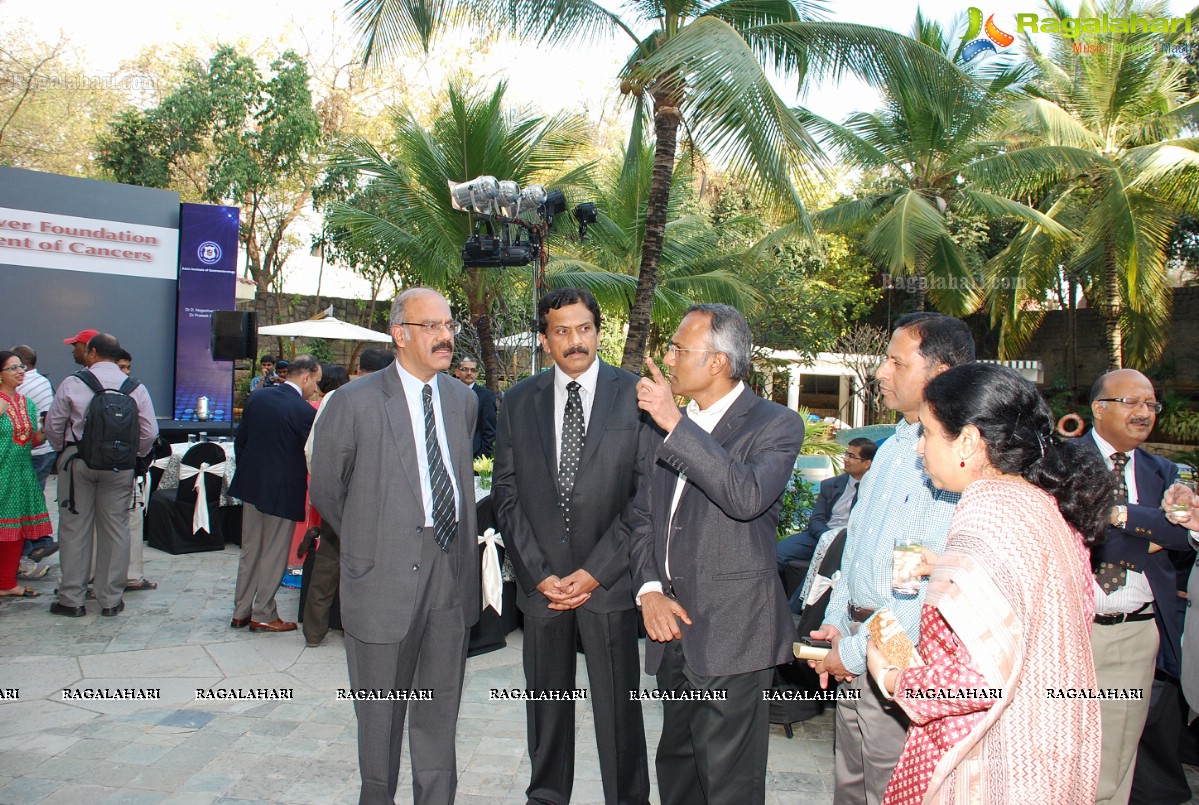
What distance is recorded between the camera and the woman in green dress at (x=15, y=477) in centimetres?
581

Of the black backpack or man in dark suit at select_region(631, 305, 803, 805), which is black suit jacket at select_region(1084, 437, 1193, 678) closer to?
man in dark suit at select_region(631, 305, 803, 805)

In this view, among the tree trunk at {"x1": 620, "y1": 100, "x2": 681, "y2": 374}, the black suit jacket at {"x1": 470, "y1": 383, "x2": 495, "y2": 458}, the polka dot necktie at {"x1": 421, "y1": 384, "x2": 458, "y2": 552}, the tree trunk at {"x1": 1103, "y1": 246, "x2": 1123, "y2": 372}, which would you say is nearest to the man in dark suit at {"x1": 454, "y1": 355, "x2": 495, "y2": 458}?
the black suit jacket at {"x1": 470, "y1": 383, "x2": 495, "y2": 458}

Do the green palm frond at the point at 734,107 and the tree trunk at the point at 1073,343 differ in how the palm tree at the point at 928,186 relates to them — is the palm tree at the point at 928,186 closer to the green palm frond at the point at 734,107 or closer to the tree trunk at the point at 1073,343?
the tree trunk at the point at 1073,343

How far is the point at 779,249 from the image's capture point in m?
20.5

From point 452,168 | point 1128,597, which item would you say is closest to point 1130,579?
point 1128,597

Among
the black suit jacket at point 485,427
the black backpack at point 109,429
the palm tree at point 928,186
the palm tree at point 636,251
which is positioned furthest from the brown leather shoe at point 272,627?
the palm tree at point 928,186

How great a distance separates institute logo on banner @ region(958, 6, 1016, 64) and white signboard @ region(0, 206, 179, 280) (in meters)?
15.0

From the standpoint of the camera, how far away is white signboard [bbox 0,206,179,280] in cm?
1326

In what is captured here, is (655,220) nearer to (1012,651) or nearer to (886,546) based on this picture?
(886,546)

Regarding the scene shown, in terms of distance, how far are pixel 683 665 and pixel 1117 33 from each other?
55.3ft

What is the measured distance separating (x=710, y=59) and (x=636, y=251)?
8073 mm

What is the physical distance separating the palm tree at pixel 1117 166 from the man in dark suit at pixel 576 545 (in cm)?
1326

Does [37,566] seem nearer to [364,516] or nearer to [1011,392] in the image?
[364,516]

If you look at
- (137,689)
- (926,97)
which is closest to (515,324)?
(926,97)
